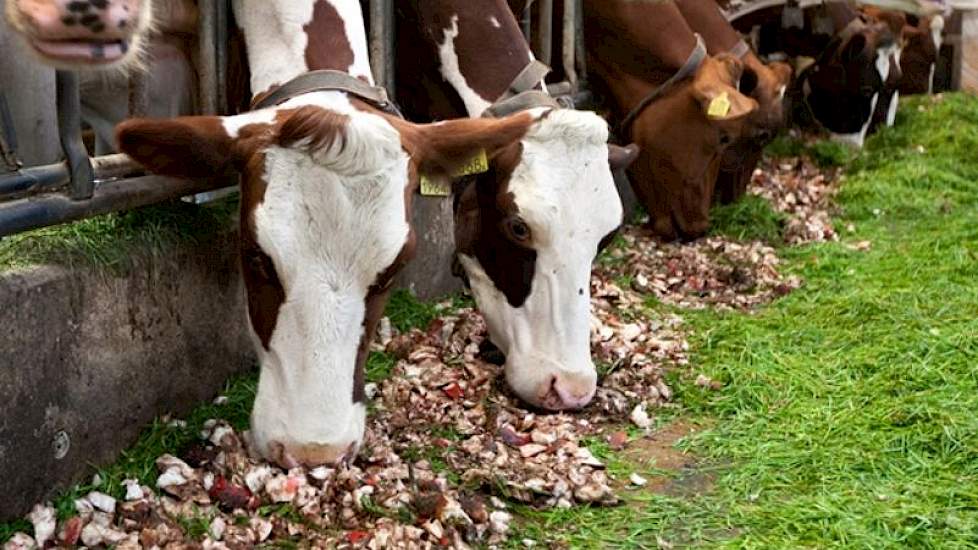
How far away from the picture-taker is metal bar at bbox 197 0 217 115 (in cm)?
413

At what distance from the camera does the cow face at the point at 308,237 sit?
3234mm

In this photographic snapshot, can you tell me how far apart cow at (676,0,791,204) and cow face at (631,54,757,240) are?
13cm

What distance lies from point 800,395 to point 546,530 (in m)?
1.48

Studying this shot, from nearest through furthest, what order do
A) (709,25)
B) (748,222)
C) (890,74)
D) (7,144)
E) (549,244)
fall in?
(7,144) → (549,244) → (748,222) → (709,25) → (890,74)

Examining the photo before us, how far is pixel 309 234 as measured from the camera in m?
3.24

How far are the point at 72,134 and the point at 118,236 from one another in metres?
0.44

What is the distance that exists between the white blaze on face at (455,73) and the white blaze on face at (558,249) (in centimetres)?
59

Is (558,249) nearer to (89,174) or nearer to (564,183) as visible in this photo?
(564,183)

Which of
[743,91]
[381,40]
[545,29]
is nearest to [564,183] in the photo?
[381,40]

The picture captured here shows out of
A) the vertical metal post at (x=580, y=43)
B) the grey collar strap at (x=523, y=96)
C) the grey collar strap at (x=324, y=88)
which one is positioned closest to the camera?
the grey collar strap at (x=324, y=88)

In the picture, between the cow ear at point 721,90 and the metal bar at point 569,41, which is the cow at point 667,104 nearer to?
the cow ear at point 721,90

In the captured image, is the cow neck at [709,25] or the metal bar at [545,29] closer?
the metal bar at [545,29]

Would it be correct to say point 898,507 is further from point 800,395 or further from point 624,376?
point 624,376

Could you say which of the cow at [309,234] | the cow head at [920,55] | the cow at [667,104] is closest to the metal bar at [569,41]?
the cow at [667,104]
